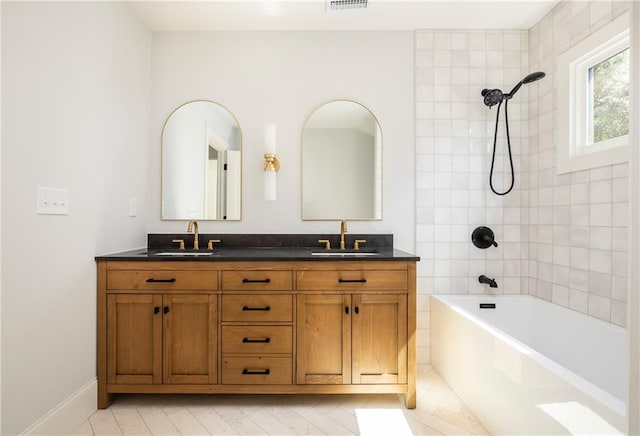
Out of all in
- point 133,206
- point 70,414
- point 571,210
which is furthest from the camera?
point 133,206

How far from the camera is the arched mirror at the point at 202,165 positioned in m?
2.53

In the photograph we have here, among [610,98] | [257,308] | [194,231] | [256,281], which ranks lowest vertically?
[257,308]

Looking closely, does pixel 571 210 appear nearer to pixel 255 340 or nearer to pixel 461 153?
pixel 461 153

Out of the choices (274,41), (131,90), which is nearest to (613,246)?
(274,41)

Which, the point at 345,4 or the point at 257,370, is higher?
the point at 345,4

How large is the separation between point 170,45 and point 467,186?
2.47 m

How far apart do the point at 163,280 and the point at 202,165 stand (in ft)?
3.23

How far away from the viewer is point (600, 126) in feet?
6.68

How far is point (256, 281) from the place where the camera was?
1913 millimetres

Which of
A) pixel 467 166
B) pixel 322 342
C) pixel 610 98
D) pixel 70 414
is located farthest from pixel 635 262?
pixel 70 414

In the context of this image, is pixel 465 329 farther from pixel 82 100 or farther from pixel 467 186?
pixel 82 100

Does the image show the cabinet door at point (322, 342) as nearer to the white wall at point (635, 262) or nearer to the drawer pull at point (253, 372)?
the drawer pull at point (253, 372)

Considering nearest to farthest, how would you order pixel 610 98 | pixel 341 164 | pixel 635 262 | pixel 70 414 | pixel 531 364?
pixel 635 262, pixel 531 364, pixel 70 414, pixel 610 98, pixel 341 164

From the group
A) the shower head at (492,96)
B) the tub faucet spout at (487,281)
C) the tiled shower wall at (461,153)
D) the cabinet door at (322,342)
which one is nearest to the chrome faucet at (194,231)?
the cabinet door at (322,342)
